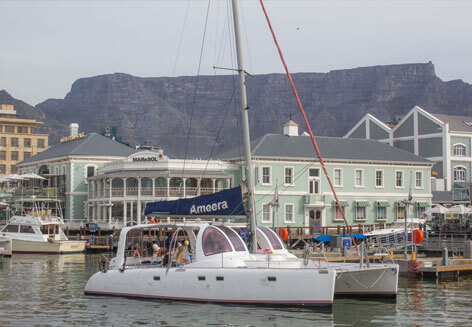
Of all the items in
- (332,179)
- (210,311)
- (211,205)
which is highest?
(332,179)

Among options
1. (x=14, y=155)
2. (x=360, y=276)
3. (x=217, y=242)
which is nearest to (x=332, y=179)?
(x=360, y=276)

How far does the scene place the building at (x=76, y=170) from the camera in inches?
3076

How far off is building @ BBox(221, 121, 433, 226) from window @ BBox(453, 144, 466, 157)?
723 inches

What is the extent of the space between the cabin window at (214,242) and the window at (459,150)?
2736 inches

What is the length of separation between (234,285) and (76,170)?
180 feet

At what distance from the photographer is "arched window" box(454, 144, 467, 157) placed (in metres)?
91.9

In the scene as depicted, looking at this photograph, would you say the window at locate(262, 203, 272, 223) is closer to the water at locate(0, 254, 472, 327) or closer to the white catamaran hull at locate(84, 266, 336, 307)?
the water at locate(0, 254, 472, 327)

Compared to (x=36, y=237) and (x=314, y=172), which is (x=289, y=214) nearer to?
(x=314, y=172)

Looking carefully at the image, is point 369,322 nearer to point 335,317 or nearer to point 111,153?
point 335,317

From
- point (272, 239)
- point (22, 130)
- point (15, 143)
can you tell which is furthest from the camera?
point (22, 130)

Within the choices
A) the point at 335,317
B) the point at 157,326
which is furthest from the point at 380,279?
the point at 157,326

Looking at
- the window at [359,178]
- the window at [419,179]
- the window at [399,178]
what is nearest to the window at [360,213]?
the window at [359,178]

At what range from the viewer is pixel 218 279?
26.0 meters

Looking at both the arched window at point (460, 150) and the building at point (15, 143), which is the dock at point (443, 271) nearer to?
the arched window at point (460, 150)
